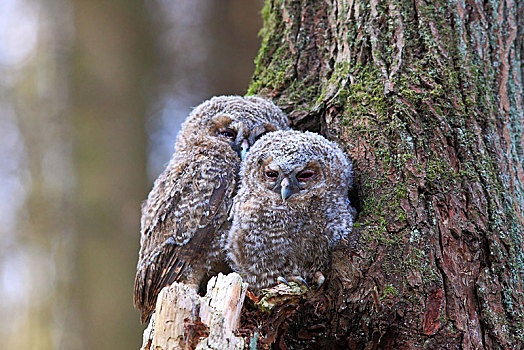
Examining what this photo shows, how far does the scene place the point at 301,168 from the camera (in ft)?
7.81

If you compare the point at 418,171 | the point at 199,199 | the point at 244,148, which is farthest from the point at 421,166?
the point at 199,199

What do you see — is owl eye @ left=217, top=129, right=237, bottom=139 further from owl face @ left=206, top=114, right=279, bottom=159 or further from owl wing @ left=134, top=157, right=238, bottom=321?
owl wing @ left=134, top=157, right=238, bottom=321

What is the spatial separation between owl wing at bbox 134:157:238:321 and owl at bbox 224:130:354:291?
0.13 m

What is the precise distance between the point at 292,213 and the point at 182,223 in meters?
0.57

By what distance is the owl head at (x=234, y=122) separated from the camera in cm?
272

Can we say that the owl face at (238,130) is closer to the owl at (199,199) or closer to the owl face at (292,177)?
the owl at (199,199)

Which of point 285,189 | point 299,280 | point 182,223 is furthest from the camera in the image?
point 182,223

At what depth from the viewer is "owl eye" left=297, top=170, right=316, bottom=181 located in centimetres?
241

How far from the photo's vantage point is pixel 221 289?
1.88 m

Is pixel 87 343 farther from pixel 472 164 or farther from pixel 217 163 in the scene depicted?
pixel 472 164

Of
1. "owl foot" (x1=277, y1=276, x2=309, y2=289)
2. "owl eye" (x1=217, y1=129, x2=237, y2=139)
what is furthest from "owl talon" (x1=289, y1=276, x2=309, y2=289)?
"owl eye" (x1=217, y1=129, x2=237, y2=139)

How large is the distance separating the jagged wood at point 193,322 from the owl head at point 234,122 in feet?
3.37

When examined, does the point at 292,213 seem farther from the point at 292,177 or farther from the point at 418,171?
the point at 418,171

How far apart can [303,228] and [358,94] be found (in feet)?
2.33
